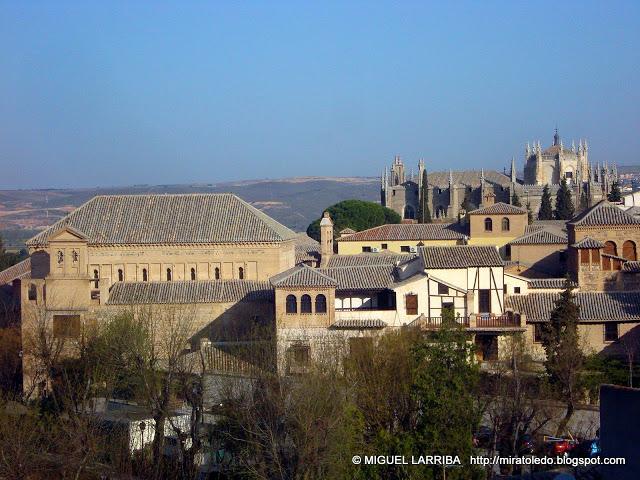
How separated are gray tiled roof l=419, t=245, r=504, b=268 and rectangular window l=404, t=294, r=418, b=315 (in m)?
1.36

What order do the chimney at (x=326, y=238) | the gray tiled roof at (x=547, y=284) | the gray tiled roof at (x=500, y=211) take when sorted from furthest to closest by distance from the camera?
the gray tiled roof at (x=500, y=211)
the chimney at (x=326, y=238)
the gray tiled roof at (x=547, y=284)

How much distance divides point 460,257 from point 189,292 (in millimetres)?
9236

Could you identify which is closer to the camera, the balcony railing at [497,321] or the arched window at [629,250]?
the balcony railing at [497,321]

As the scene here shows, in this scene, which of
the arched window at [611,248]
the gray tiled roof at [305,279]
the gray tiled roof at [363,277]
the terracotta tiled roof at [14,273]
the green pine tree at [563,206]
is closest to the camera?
the gray tiled roof at [305,279]

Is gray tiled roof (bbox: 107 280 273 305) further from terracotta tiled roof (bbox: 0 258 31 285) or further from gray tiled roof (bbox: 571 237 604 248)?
gray tiled roof (bbox: 571 237 604 248)

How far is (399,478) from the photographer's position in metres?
20.2

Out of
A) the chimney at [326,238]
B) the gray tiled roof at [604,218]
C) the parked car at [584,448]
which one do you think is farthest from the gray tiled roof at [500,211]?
the parked car at [584,448]

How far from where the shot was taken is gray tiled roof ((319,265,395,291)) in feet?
119

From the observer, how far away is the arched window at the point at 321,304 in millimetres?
33594

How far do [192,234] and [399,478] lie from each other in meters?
22.1

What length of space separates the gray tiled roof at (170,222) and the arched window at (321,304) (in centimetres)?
742

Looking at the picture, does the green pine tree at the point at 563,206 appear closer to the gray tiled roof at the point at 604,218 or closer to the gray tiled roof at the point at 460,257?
the gray tiled roof at the point at 604,218

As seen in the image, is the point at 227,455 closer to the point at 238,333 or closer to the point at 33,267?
the point at 238,333

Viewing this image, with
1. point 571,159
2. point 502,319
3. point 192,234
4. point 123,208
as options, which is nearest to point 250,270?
point 192,234
